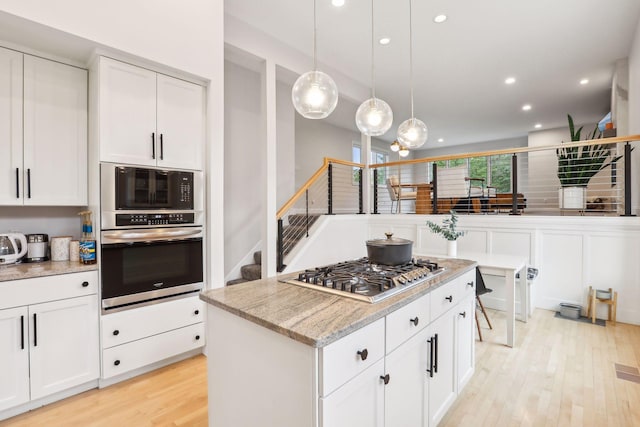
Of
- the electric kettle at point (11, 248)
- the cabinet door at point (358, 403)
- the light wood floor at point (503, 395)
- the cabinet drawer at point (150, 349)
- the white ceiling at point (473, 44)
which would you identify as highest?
the white ceiling at point (473, 44)

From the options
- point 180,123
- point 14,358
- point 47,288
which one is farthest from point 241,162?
point 14,358

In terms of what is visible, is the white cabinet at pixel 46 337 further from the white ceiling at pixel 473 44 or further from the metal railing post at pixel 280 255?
the white ceiling at pixel 473 44

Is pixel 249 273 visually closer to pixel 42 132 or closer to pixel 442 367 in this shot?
pixel 42 132

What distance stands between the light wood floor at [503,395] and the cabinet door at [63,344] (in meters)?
0.15

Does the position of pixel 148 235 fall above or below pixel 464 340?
above

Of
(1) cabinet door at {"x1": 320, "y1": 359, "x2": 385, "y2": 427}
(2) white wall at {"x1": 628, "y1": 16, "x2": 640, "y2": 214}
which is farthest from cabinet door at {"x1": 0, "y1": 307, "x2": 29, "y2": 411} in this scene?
(2) white wall at {"x1": 628, "y1": 16, "x2": 640, "y2": 214}

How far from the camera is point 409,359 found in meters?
1.43

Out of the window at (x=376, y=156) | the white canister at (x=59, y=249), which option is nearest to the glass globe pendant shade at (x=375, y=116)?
the white canister at (x=59, y=249)

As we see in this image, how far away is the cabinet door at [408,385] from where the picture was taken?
4.28 ft

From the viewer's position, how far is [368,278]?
1587mm

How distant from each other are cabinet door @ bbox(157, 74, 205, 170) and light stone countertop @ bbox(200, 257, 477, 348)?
149 cm

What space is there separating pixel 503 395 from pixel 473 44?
400 cm

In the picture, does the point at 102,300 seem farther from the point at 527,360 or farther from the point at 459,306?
the point at 527,360

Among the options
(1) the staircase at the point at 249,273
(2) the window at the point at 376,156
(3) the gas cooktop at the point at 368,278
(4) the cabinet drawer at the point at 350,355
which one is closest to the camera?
(4) the cabinet drawer at the point at 350,355
